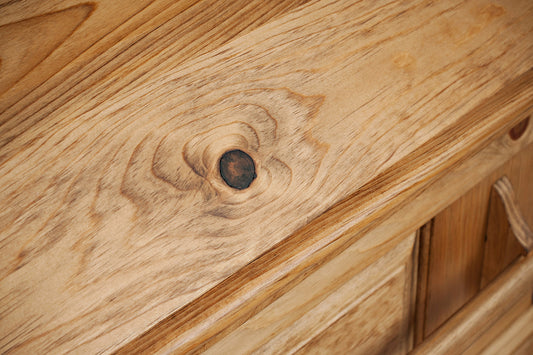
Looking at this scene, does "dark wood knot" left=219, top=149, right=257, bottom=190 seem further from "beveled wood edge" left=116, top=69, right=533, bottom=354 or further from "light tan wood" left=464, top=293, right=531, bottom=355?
"light tan wood" left=464, top=293, right=531, bottom=355

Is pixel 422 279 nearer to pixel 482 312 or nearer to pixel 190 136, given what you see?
pixel 482 312

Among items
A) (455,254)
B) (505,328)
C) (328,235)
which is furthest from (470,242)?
(328,235)

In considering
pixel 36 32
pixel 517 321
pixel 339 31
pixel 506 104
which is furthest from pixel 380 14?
pixel 517 321

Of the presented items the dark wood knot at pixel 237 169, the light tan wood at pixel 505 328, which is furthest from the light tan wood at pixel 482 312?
the dark wood knot at pixel 237 169

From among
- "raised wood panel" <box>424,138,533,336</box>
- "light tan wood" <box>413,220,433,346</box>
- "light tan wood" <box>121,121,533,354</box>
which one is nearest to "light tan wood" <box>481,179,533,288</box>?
"raised wood panel" <box>424,138,533,336</box>

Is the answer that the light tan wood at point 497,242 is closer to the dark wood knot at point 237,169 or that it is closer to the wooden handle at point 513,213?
the wooden handle at point 513,213

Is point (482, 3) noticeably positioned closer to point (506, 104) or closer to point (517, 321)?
point (506, 104)
